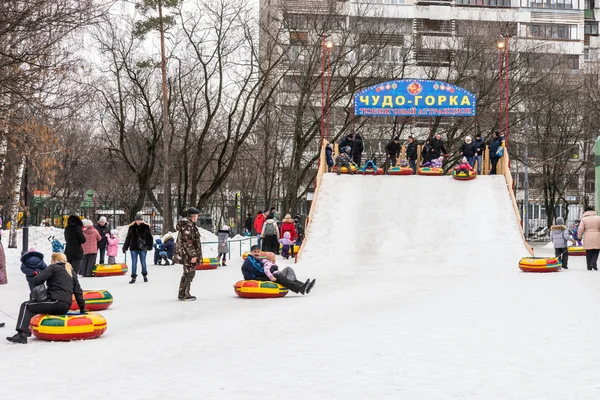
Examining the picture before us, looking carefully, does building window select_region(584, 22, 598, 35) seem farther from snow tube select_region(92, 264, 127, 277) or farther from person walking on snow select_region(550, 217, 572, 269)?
snow tube select_region(92, 264, 127, 277)

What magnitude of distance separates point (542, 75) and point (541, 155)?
8.41 m

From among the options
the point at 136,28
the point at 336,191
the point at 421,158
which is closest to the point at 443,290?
the point at 336,191

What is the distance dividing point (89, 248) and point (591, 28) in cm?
7385

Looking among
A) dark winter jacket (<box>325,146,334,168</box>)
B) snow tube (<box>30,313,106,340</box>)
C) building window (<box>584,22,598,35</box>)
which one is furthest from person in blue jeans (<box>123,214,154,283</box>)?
building window (<box>584,22,598,35</box>)

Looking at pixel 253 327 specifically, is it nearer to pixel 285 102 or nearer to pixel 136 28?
pixel 136 28

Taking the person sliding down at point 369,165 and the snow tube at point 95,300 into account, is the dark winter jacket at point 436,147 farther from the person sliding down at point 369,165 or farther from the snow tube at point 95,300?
the snow tube at point 95,300

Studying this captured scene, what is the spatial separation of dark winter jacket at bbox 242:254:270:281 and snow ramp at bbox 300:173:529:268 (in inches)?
287

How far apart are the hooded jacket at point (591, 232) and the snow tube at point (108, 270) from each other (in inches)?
479

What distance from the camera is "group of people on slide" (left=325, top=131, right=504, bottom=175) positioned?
104 ft

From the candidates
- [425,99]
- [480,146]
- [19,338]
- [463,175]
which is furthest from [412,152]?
[19,338]

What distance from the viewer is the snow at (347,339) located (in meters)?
7.70

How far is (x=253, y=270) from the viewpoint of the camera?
53.2 feet

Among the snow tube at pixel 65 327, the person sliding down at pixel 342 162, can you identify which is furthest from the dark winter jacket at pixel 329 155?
the snow tube at pixel 65 327

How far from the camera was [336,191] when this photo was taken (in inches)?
1166
